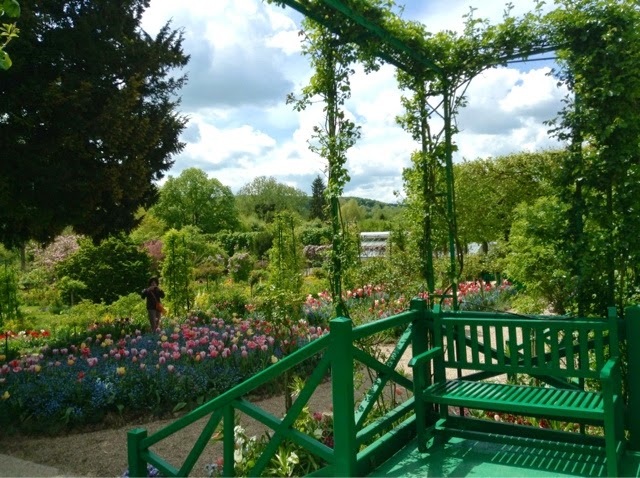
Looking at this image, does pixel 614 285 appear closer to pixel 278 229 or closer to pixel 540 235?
pixel 540 235

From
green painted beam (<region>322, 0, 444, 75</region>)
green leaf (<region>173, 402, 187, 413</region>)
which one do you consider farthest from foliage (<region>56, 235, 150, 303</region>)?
green painted beam (<region>322, 0, 444, 75</region>)

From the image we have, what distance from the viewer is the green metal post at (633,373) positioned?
3189mm

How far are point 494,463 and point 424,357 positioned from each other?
2.29 feet

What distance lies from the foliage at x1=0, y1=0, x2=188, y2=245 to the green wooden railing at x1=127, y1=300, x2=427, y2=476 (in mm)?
5967

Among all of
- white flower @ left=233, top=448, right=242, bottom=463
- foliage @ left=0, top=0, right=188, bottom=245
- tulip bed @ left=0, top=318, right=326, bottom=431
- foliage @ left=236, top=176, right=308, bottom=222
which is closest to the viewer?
white flower @ left=233, top=448, right=242, bottom=463

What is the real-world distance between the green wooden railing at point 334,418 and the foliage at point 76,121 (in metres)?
5.97

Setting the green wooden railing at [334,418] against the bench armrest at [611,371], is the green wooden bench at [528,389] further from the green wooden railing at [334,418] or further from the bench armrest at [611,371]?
the green wooden railing at [334,418]

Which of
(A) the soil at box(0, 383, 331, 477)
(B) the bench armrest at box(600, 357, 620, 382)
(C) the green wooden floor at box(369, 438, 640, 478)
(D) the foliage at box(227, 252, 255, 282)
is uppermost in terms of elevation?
(D) the foliage at box(227, 252, 255, 282)

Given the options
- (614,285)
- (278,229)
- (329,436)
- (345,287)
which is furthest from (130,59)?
(614,285)

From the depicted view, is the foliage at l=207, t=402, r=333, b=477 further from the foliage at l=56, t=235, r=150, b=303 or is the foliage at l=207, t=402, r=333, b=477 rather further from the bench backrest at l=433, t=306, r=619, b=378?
the foliage at l=56, t=235, r=150, b=303

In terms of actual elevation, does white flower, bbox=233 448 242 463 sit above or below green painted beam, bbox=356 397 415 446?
below

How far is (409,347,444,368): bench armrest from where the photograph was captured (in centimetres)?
316

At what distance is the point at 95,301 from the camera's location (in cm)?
1452

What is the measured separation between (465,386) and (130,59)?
8.23m
